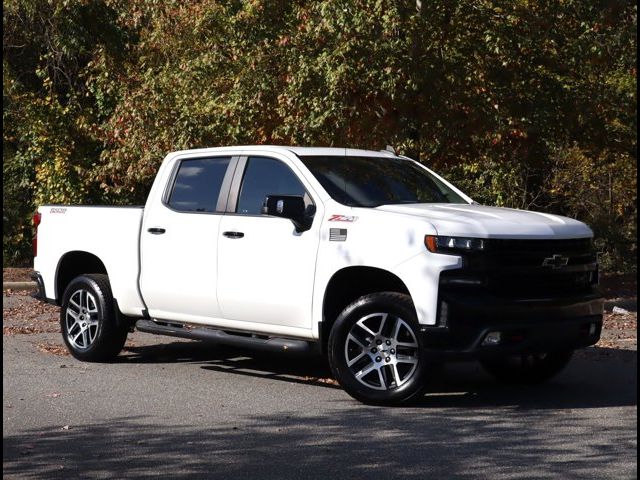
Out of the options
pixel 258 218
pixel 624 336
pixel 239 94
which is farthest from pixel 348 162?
pixel 239 94

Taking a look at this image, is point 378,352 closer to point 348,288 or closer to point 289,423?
point 348,288

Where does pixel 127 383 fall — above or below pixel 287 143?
below

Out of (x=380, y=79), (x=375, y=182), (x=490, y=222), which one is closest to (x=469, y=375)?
(x=375, y=182)

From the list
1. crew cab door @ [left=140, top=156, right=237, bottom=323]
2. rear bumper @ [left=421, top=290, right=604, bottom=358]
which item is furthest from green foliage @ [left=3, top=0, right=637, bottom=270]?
rear bumper @ [left=421, top=290, right=604, bottom=358]

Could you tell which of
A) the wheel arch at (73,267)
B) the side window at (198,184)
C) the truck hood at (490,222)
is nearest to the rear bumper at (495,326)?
the truck hood at (490,222)

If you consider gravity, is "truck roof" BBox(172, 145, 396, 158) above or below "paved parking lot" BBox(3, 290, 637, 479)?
above

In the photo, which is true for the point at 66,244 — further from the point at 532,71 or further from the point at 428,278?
the point at 532,71

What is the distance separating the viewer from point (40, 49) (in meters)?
25.0

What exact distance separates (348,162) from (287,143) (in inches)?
302

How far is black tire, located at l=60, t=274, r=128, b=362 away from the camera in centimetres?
1106

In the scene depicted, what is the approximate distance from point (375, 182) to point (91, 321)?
3160 millimetres

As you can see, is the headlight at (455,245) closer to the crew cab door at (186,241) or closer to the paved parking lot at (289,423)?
the paved parking lot at (289,423)

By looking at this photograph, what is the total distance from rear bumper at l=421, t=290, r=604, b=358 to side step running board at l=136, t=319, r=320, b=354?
1225mm

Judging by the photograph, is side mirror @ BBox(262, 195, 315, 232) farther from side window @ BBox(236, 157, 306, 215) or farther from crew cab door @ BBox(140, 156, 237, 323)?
crew cab door @ BBox(140, 156, 237, 323)
